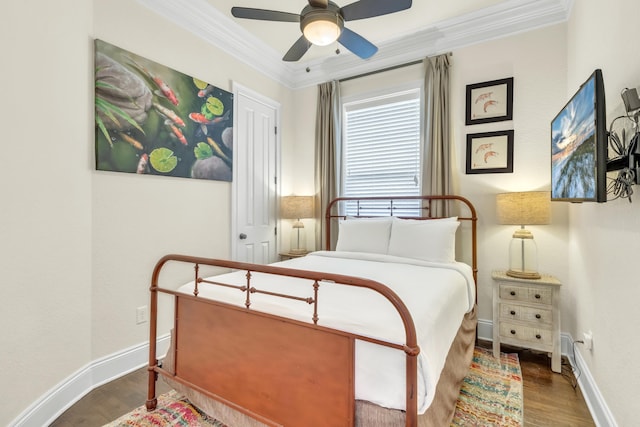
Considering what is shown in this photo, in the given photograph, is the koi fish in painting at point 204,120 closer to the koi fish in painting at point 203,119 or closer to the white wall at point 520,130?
the koi fish in painting at point 203,119

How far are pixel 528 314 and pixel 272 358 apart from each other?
83.2 inches

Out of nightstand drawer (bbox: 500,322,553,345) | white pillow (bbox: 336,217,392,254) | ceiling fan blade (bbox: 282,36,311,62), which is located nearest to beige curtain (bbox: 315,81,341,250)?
white pillow (bbox: 336,217,392,254)

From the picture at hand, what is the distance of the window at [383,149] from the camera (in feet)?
11.2

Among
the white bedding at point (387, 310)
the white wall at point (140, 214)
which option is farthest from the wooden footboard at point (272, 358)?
the white wall at point (140, 214)

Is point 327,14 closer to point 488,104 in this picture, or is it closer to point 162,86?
point 162,86

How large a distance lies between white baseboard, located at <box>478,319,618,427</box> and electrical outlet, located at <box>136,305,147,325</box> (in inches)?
118

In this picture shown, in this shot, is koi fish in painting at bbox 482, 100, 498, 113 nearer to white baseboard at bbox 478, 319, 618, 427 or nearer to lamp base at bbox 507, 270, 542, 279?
lamp base at bbox 507, 270, 542, 279

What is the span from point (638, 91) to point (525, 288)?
1.63m

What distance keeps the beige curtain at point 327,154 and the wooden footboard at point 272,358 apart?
2.19 m

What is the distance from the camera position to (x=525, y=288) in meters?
2.47

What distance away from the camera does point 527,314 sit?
2455mm

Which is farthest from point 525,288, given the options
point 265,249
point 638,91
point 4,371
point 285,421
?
point 4,371

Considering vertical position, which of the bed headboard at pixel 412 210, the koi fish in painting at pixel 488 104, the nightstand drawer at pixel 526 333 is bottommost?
the nightstand drawer at pixel 526 333

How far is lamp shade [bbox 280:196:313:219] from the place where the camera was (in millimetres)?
3715
